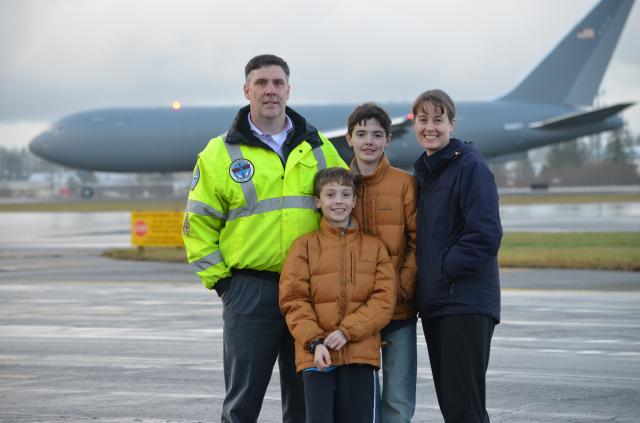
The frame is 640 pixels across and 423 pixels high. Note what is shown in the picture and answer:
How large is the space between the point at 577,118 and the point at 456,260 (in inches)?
2039

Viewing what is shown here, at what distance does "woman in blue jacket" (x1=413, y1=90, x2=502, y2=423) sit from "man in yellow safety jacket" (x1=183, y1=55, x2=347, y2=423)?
2.01 ft

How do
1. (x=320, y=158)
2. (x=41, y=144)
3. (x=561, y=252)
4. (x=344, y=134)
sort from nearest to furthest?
(x=320, y=158) → (x=561, y=252) → (x=344, y=134) → (x=41, y=144)

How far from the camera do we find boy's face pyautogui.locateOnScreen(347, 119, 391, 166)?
6.20m

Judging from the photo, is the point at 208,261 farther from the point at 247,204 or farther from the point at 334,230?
the point at 334,230

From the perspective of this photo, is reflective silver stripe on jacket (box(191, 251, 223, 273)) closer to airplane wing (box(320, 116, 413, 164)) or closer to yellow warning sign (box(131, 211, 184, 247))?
yellow warning sign (box(131, 211, 184, 247))

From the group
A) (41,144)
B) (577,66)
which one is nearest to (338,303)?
(41,144)

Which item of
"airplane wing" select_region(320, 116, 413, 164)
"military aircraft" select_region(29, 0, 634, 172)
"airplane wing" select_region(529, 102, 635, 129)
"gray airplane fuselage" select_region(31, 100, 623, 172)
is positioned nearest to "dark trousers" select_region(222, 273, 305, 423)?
"airplane wing" select_region(320, 116, 413, 164)

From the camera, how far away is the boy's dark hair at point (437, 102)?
6.18 meters

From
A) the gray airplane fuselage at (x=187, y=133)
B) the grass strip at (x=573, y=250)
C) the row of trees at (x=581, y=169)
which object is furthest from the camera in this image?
the row of trees at (x=581, y=169)

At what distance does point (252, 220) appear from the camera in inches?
242

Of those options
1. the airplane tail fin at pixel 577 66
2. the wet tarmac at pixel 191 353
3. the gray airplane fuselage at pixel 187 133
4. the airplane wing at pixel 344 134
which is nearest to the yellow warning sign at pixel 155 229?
the wet tarmac at pixel 191 353

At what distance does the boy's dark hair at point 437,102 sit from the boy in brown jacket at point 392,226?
17 centimetres

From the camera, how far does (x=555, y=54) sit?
59781mm

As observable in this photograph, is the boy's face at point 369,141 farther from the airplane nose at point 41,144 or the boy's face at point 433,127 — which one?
the airplane nose at point 41,144
